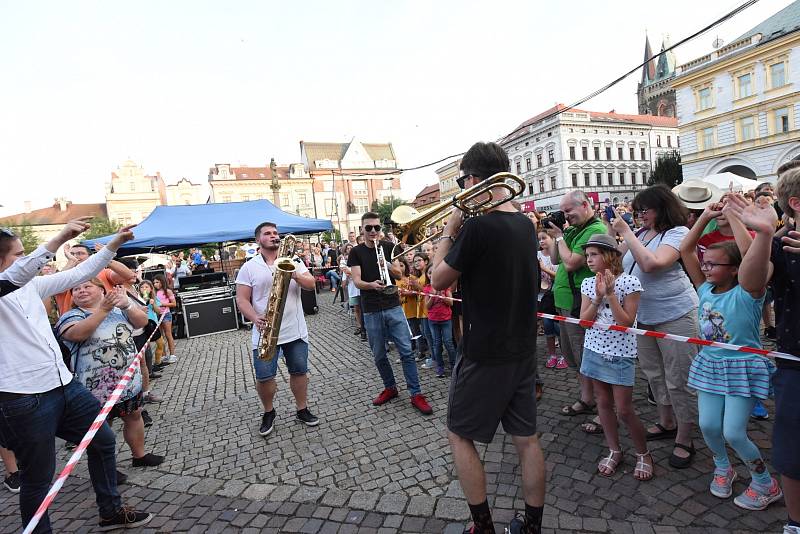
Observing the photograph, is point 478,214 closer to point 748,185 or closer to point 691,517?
point 691,517

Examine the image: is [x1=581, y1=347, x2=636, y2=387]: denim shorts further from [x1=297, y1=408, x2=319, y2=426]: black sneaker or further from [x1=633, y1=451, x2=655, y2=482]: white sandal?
[x1=297, y1=408, x2=319, y2=426]: black sneaker

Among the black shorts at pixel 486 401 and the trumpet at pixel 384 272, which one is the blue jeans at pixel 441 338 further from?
the black shorts at pixel 486 401

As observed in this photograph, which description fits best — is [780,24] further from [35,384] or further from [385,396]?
[35,384]

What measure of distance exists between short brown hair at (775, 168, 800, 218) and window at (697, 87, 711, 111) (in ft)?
140

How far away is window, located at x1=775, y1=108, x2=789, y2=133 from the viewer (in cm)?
3014

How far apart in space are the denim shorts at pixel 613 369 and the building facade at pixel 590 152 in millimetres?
52468

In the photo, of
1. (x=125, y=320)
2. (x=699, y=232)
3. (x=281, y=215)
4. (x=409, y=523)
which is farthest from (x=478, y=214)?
(x=281, y=215)

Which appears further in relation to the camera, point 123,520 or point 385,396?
point 385,396

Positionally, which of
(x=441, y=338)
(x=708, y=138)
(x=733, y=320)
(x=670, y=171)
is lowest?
(x=441, y=338)

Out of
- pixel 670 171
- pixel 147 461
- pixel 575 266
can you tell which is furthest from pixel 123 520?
pixel 670 171

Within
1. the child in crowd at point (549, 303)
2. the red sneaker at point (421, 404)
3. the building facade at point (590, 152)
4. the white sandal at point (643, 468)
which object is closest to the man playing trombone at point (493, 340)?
the white sandal at point (643, 468)

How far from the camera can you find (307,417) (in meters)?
4.34

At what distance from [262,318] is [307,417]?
117 cm

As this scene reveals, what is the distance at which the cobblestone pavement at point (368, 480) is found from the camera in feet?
8.62
